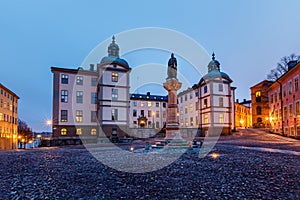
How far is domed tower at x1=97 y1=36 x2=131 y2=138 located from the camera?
36812 millimetres

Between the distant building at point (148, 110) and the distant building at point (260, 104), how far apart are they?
25.5m

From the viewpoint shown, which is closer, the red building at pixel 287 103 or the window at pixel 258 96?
the red building at pixel 287 103

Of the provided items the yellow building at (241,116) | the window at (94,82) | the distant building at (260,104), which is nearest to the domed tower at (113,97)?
the window at (94,82)

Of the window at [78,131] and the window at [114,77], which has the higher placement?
the window at [114,77]

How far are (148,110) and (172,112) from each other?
4560 centimetres

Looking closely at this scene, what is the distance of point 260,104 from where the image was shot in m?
55.2

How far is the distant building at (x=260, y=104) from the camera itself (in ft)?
178

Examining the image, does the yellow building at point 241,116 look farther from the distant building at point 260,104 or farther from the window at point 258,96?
the window at point 258,96

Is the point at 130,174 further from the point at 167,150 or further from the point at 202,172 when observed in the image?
the point at 167,150

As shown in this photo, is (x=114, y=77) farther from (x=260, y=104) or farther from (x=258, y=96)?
(x=260, y=104)

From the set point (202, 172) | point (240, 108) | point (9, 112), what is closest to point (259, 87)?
point (240, 108)

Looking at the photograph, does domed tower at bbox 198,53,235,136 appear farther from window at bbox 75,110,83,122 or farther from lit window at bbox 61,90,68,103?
lit window at bbox 61,90,68,103

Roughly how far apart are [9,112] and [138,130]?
33249 mm

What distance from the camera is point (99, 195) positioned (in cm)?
499
